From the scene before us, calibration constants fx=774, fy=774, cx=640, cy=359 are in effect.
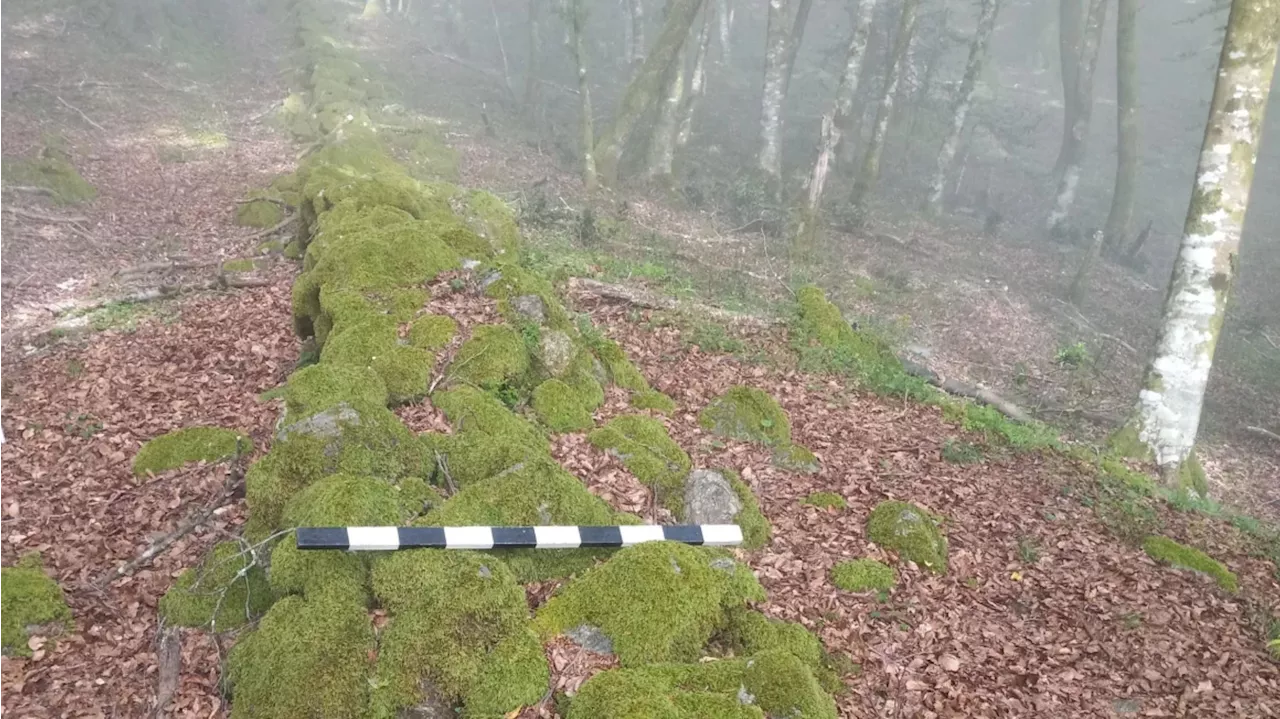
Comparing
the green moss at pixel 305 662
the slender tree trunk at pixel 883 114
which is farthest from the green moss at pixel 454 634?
the slender tree trunk at pixel 883 114

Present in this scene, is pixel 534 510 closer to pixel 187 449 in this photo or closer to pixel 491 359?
pixel 491 359

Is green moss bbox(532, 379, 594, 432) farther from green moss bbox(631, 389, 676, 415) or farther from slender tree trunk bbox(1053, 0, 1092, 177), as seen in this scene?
slender tree trunk bbox(1053, 0, 1092, 177)

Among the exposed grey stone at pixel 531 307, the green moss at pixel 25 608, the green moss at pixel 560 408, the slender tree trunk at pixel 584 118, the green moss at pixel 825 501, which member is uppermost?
the slender tree trunk at pixel 584 118

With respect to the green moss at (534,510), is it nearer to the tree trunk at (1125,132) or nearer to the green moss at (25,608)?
the green moss at (25,608)

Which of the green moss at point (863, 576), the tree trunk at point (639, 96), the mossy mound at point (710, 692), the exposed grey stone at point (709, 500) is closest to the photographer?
the mossy mound at point (710, 692)

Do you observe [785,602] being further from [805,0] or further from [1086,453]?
[805,0]

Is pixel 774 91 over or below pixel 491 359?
over

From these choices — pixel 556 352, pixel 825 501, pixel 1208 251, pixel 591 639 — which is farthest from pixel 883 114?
pixel 591 639
